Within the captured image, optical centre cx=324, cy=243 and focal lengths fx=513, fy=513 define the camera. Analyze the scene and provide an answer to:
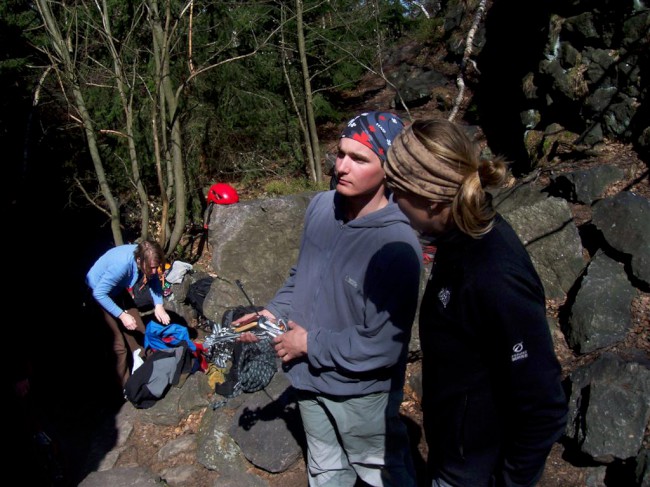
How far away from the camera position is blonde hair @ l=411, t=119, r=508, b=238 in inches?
52.9

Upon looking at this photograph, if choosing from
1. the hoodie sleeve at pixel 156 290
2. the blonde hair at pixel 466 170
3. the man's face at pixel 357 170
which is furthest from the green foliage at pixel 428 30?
the blonde hair at pixel 466 170

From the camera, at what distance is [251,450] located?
3658 mm

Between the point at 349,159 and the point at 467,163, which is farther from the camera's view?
the point at 349,159

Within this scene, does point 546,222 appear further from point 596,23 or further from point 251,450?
point 596,23

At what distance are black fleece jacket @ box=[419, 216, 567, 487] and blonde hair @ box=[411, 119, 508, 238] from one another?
5 centimetres

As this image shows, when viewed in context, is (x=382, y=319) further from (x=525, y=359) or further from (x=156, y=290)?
(x=156, y=290)

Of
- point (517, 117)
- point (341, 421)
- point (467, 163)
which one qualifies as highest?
point (467, 163)

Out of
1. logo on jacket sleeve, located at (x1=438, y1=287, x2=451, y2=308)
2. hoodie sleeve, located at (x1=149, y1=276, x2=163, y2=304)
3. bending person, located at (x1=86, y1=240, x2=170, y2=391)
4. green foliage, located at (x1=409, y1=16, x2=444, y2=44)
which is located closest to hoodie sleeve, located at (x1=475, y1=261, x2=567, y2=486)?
logo on jacket sleeve, located at (x1=438, y1=287, x2=451, y2=308)

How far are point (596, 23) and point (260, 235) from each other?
Answer: 626 cm

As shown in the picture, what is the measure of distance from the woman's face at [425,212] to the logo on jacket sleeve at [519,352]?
36cm

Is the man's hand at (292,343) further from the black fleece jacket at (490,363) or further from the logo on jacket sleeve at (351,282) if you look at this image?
the black fleece jacket at (490,363)

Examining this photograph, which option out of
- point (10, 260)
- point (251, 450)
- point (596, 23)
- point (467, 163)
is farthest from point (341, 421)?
point (596, 23)

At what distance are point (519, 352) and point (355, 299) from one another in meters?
0.84

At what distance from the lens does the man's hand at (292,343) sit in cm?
209
